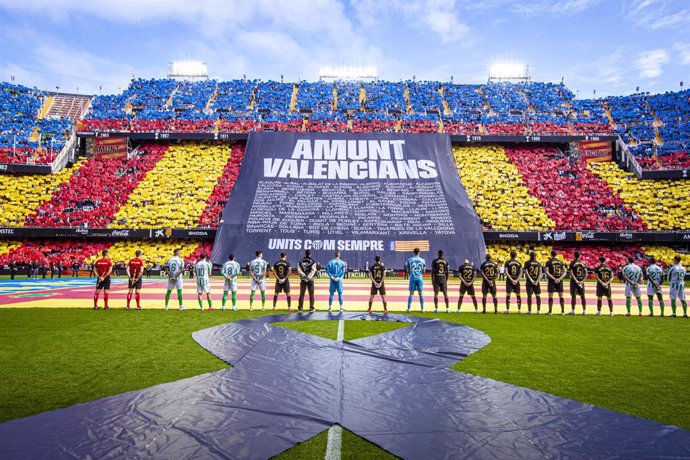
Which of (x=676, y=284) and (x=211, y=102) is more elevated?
(x=211, y=102)

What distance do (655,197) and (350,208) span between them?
25.3 meters

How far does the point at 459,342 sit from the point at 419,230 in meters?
22.5

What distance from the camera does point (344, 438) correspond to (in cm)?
405

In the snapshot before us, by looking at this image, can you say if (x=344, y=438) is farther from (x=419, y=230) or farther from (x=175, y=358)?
(x=419, y=230)

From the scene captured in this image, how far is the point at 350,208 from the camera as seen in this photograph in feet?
106

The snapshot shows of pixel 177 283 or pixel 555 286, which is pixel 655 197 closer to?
pixel 555 286

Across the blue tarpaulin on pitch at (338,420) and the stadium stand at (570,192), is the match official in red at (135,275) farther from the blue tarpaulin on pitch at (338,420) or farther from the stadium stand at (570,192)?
the stadium stand at (570,192)

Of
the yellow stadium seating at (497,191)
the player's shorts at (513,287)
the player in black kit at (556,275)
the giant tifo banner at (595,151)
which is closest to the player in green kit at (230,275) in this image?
the player's shorts at (513,287)

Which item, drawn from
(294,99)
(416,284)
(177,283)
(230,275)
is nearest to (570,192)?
(416,284)

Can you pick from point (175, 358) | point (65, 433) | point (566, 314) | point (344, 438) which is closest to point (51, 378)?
point (175, 358)

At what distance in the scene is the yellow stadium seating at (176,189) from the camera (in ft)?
105

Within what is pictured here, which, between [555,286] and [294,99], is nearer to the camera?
[555,286]

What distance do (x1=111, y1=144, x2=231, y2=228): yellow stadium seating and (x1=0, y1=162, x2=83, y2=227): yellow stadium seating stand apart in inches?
272

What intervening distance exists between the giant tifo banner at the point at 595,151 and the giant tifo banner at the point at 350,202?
44.1 feet
